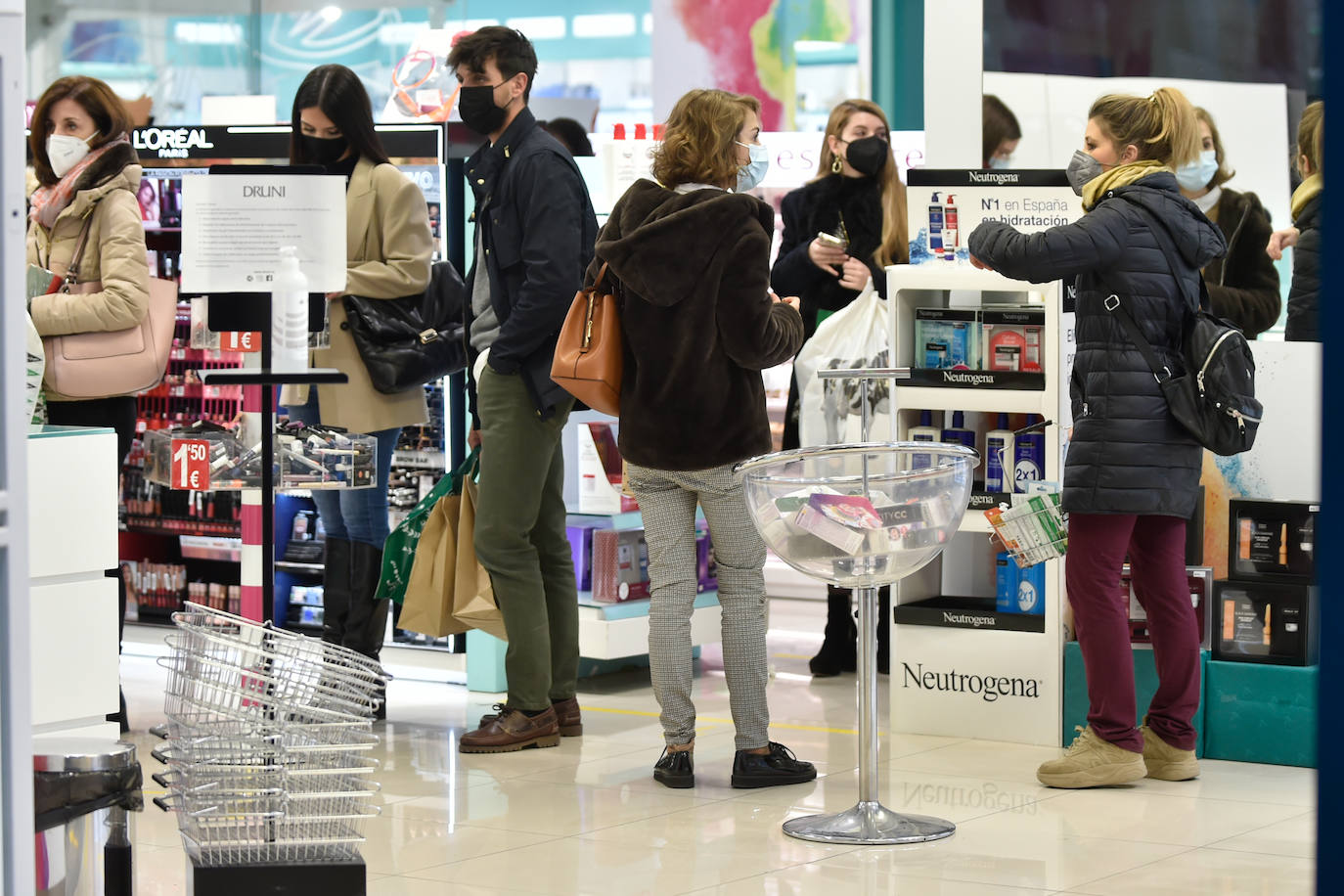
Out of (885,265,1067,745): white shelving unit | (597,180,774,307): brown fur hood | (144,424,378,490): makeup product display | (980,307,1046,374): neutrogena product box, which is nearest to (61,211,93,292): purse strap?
(144,424,378,490): makeup product display

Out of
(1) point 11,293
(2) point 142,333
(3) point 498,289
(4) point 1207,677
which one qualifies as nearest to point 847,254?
(3) point 498,289

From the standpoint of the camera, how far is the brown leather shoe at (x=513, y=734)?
5297mm

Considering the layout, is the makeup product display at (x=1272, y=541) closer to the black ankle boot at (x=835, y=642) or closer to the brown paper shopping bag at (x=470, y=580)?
the black ankle boot at (x=835, y=642)

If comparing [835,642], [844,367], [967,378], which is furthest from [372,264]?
[835,642]

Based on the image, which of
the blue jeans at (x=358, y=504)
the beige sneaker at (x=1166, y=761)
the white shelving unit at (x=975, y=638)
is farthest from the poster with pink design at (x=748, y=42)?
the beige sneaker at (x=1166, y=761)

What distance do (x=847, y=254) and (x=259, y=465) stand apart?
258 centimetres

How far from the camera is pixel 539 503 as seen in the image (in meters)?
5.36

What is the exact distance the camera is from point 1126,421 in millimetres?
4578

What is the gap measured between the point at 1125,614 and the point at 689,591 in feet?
3.89

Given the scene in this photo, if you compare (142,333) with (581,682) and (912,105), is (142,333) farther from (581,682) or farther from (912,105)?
(912,105)

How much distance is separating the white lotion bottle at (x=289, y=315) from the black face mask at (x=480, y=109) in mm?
1415

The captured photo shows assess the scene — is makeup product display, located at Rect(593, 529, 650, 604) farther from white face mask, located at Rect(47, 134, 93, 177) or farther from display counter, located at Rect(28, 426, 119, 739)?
white face mask, located at Rect(47, 134, 93, 177)

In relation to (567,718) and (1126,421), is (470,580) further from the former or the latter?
(1126,421)

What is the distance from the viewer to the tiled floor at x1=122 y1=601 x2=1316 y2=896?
154 inches
